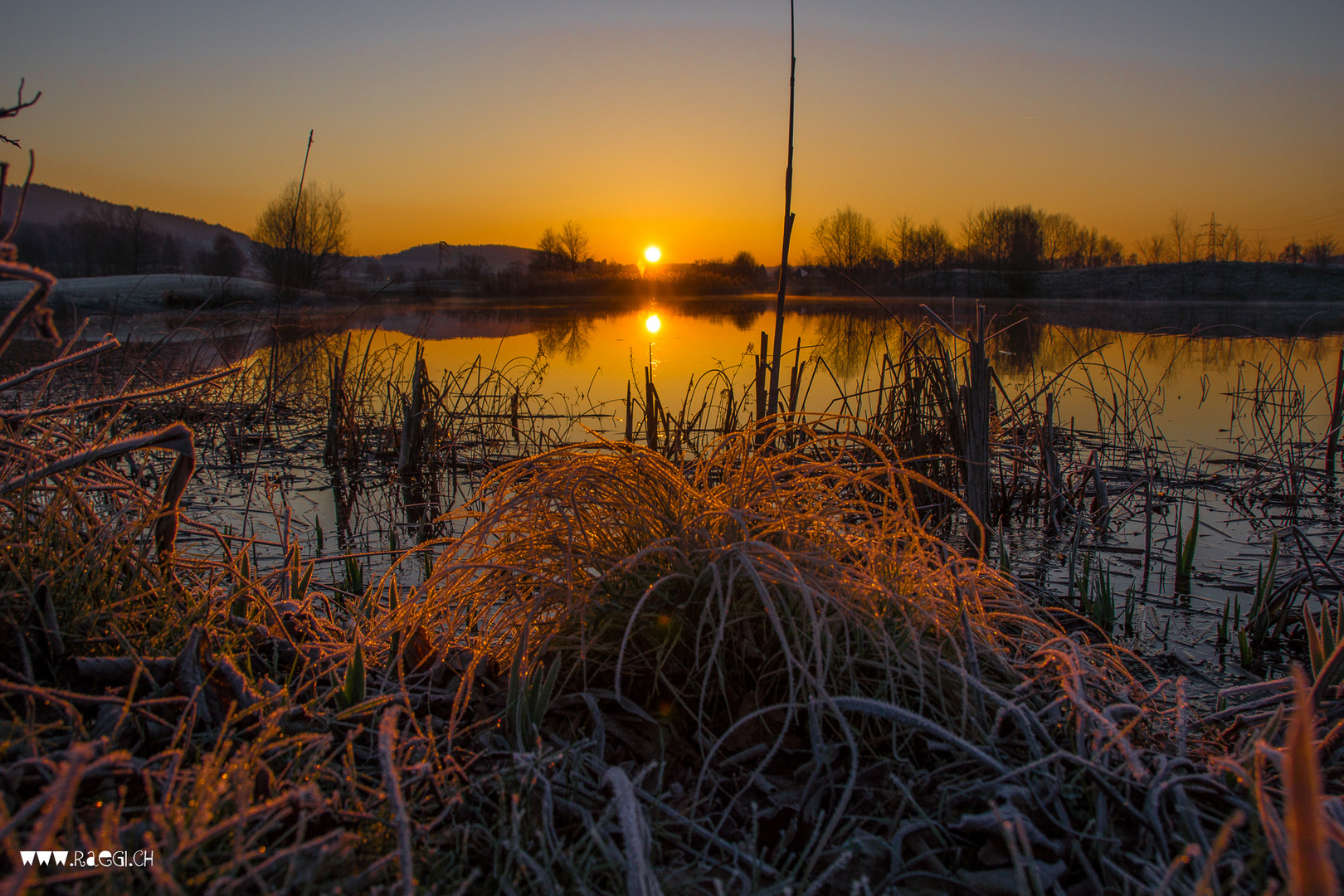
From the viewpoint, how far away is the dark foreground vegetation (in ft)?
3.79

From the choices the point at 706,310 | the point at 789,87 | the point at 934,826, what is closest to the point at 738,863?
the point at 934,826

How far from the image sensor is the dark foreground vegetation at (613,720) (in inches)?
45.5

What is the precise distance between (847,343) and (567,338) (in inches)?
Answer: 307

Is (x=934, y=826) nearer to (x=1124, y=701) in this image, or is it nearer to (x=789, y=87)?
(x=1124, y=701)

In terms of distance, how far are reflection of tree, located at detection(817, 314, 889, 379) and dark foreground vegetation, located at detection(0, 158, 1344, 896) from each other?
7086 mm

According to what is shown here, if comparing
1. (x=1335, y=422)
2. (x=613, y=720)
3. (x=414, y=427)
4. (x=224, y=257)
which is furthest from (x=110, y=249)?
(x=1335, y=422)

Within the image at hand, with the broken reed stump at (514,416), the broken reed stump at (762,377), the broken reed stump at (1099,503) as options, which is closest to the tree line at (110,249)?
the broken reed stump at (514,416)

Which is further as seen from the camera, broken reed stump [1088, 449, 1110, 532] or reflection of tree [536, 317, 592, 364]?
reflection of tree [536, 317, 592, 364]

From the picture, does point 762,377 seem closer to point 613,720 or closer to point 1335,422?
Result: point 613,720

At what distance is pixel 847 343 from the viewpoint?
12664mm

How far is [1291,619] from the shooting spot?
2.99 meters

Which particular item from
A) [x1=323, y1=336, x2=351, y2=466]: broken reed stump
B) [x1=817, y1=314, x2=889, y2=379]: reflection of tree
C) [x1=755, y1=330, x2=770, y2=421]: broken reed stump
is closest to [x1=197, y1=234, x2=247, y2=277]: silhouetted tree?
[x1=817, y1=314, x2=889, y2=379]: reflection of tree

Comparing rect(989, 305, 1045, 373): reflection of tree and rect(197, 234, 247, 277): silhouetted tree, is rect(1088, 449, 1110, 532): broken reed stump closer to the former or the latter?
rect(989, 305, 1045, 373): reflection of tree

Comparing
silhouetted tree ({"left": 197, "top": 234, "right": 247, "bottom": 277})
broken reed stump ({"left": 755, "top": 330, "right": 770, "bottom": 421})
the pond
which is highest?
silhouetted tree ({"left": 197, "top": 234, "right": 247, "bottom": 277})
